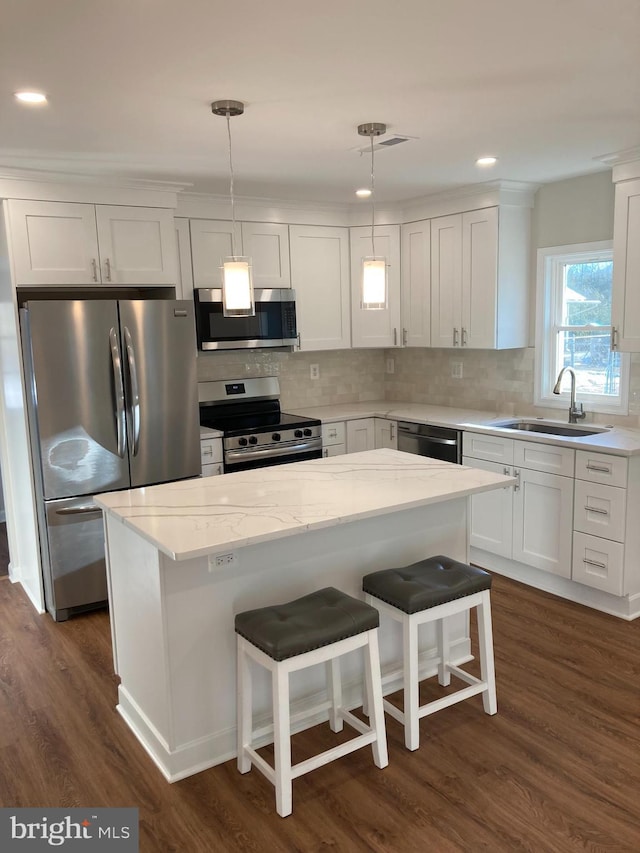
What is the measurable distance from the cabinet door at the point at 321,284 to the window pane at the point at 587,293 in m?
1.56

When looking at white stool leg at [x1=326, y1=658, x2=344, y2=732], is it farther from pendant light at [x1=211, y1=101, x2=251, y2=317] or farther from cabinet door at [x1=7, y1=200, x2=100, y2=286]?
cabinet door at [x1=7, y1=200, x2=100, y2=286]

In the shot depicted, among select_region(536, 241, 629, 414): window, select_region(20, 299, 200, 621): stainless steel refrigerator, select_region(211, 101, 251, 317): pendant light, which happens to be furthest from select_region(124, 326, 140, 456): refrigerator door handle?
select_region(536, 241, 629, 414): window

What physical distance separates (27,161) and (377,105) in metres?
1.84

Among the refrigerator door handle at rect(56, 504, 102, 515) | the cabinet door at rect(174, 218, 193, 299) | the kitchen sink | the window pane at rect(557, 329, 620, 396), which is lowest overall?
the refrigerator door handle at rect(56, 504, 102, 515)

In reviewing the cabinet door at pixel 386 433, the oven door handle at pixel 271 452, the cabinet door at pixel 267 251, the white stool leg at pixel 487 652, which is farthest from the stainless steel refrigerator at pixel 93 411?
the white stool leg at pixel 487 652

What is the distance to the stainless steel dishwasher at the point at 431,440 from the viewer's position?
14.5ft

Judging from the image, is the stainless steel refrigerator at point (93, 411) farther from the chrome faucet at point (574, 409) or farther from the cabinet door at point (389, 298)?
the chrome faucet at point (574, 409)

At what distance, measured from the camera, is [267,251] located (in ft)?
15.4

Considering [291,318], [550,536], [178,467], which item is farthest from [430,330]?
[178,467]

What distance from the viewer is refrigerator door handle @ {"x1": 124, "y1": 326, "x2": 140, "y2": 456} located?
3.76m

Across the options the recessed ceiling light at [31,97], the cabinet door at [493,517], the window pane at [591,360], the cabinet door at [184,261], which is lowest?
the cabinet door at [493,517]

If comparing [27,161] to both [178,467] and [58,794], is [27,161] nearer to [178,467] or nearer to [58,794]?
[178,467]

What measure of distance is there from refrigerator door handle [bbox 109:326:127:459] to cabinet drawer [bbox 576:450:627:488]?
2.51 meters

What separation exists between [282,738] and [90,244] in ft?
9.38
